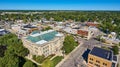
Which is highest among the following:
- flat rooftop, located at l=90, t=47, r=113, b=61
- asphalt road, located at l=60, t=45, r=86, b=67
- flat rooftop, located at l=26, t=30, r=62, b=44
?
flat rooftop, located at l=26, t=30, r=62, b=44

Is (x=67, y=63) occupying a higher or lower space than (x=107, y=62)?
lower

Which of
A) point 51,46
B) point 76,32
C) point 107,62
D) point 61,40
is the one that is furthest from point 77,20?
point 107,62

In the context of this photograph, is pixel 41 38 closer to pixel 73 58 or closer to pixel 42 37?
pixel 42 37

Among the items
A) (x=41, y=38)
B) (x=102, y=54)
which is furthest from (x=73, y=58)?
(x=41, y=38)

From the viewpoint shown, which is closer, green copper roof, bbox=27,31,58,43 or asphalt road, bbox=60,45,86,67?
asphalt road, bbox=60,45,86,67

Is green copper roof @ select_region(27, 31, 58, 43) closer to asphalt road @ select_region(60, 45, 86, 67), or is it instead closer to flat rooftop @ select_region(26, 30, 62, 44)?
flat rooftop @ select_region(26, 30, 62, 44)

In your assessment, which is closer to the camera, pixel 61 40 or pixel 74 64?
pixel 74 64

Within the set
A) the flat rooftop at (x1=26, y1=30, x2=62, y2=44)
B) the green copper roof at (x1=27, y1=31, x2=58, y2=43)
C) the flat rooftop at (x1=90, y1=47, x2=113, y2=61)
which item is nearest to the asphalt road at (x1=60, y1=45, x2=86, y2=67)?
the flat rooftop at (x1=90, y1=47, x2=113, y2=61)

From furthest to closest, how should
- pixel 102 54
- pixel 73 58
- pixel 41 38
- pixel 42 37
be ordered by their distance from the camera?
pixel 42 37 < pixel 41 38 < pixel 73 58 < pixel 102 54

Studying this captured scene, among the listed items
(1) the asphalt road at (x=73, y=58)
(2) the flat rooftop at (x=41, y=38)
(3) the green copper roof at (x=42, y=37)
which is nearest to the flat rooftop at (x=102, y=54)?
(1) the asphalt road at (x=73, y=58)

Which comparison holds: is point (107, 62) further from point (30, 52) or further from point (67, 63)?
point (30, 52)

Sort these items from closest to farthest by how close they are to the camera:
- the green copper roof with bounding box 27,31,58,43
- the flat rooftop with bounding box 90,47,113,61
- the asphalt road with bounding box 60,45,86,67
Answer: the flat rooftop with bounding box 90,47,113,61, the asphalt road with bounding box 60,45,86,67, the green copper roof with bounding box 27,31,58,43
